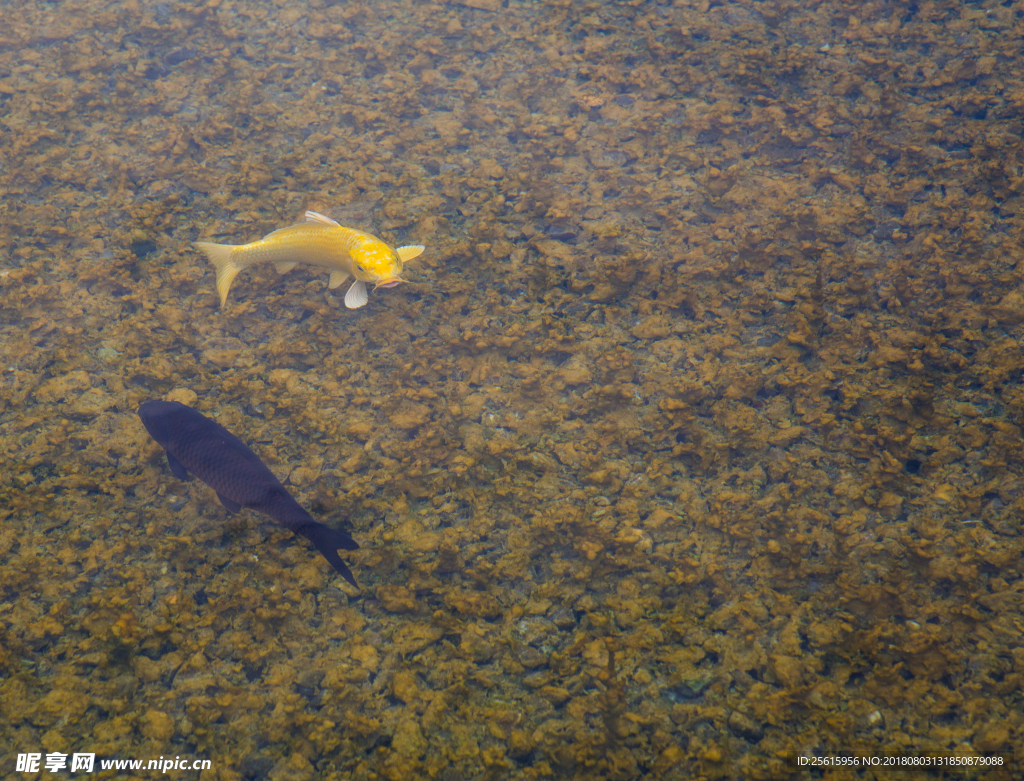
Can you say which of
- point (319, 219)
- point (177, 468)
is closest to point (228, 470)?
point (177, 468)

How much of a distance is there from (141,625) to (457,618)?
167 cm

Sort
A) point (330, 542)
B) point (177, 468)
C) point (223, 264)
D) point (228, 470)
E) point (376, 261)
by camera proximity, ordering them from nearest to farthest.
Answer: point (330, 542)
point (228, 470)
point (177, 468)
point (376, 261)
point (223, 264)

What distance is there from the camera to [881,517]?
336cm

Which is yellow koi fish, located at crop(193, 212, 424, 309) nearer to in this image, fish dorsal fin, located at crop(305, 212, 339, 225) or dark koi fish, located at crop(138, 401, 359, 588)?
fish dorsal fin, located at crop(305, 212, 339, 225)

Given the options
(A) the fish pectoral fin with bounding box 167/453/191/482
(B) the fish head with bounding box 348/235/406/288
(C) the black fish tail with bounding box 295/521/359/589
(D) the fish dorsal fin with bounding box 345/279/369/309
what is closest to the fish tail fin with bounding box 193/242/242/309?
(D) the fish dorsal fin with bounding box 345/279/369/309

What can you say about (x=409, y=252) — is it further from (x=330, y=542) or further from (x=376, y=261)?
(x=330, y=542)

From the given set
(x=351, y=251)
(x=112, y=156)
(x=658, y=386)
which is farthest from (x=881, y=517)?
(x=112, y=156)

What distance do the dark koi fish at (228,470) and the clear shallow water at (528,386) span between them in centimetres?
26

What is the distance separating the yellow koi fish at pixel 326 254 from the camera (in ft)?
13.5

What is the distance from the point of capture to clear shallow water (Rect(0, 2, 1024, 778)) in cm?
282

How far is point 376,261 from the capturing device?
409 cm

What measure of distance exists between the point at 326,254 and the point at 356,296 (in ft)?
1.21

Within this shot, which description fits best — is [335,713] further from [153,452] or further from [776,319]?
[776,319]

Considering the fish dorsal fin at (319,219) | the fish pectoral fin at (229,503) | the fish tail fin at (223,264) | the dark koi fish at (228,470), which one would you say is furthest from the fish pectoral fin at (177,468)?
the fish dorsal fin at (319,219)
